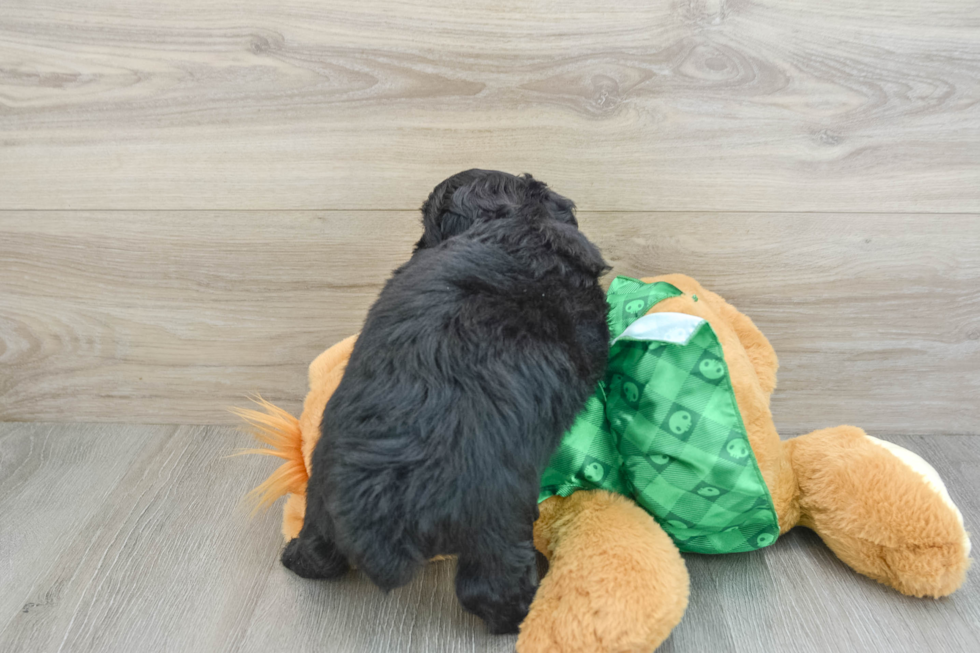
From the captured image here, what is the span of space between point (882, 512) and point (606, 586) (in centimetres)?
36

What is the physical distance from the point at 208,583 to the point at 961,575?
93 centimetres

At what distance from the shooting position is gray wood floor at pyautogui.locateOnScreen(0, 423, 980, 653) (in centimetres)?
71

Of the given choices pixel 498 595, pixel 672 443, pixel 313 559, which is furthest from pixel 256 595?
pixel 672 443

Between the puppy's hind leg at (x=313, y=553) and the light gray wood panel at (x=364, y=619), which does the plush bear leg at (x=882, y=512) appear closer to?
the light gray wood panel at (x=364, y=619)

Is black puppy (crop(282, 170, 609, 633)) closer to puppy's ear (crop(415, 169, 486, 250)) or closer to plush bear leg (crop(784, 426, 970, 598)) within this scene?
puppy's ear (crop(415, 169, 486, 250))

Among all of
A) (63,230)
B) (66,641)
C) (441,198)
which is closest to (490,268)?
(441,198)

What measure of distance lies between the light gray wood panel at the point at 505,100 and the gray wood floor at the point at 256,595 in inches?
19.8

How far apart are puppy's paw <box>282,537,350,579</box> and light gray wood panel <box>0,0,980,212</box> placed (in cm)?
52

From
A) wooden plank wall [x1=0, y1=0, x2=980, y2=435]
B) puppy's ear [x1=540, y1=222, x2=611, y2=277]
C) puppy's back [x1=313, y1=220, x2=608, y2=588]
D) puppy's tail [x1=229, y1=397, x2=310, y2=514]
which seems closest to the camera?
puppy's back [x1=313, y1=220, x2=608, y2=588]

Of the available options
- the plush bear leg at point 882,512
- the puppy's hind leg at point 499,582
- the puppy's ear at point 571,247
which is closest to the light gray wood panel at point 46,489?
the puppy's hind leg at point 499,582

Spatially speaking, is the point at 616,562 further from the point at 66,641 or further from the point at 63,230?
the point at 63,230

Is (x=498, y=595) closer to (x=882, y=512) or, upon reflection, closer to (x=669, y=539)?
(x=669, y=539)

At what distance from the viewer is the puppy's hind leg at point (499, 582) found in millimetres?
604

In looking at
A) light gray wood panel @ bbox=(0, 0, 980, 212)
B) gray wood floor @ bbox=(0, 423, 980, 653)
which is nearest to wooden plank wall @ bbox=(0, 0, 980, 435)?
light gray wood panel @ bbox=(0, 0, 980, 212)
